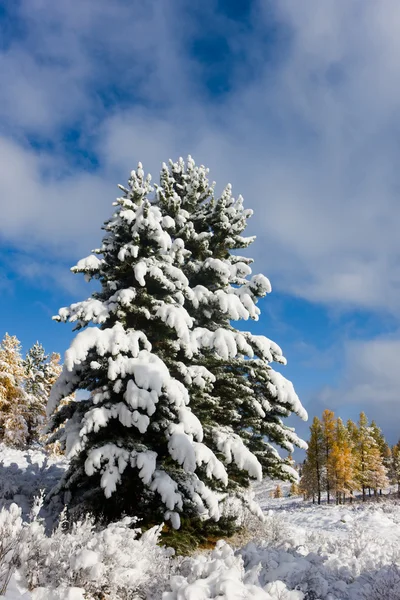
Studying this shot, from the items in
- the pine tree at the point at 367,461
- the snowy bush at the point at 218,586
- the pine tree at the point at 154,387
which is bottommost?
the snowy bush at the point at 218,586

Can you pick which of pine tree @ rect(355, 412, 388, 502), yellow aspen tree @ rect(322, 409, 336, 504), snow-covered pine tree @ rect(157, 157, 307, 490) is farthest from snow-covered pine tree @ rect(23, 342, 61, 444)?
pine tree @ rect(355, 412, 388, 502)

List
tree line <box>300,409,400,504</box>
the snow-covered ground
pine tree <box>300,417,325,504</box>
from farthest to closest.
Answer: pine tree <box>300,417,325,504</box>, tree line <box>300,409,400,504</box>, the snow-covered ground

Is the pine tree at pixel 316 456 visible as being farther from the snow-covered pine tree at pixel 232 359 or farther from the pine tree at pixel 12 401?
the snow-covered pine tree at pixel 232 359

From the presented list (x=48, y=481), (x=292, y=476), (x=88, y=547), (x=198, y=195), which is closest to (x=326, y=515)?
(x=292, y=476)

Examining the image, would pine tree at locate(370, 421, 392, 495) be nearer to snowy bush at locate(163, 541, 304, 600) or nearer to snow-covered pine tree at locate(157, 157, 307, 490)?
snow-covered pine tree at locate(157, 157, 307, 490)

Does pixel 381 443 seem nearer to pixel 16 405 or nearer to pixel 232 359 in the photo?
pixel 16 405

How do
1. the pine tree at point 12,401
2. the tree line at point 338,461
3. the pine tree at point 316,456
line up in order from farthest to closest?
the pine tree at point 316,456, the tree line at point 338,461, the pine tree at point 12,401

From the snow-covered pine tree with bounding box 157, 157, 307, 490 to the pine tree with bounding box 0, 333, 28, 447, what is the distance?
1946 centimetres

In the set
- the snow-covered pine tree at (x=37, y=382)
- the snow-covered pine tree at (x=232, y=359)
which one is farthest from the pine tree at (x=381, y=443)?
the snow-covered pine tree at (x=232, y=359)

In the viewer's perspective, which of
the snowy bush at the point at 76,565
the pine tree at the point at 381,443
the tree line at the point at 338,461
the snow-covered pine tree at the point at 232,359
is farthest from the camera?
the pine tree at the point at 381,443

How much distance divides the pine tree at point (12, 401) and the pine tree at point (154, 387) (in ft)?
62.4

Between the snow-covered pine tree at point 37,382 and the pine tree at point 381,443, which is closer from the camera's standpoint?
the snow-covered pine tree at point 37,382

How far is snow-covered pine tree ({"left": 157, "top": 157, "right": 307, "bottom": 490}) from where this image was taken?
1009cm

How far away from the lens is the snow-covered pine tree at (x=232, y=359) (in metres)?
10.1
